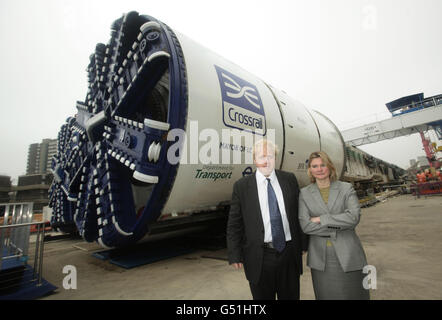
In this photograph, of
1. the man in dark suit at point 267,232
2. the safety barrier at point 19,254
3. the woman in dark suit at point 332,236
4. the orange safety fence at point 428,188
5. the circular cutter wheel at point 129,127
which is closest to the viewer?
the woman in dark suit at point 332,236

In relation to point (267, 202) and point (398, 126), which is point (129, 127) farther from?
point (398, 126)

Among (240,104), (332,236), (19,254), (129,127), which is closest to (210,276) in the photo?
(332,236)

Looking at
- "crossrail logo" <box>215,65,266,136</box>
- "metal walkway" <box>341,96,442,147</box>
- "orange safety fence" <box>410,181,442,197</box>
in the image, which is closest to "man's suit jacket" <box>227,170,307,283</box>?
"crossrail logo" <box>215,65,266,136</box>

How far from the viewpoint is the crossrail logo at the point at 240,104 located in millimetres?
3305

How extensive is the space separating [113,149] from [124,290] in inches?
76.7

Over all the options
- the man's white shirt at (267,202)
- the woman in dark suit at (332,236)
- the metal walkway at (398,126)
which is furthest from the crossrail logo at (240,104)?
the metal walkway at (398,126)

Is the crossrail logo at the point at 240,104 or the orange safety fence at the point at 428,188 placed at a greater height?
the crossrail logo at the point at 240,104

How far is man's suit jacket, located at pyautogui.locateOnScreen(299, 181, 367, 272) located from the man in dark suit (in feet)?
0.35

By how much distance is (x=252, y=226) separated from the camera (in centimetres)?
164

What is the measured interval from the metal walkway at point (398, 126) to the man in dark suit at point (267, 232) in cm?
1994

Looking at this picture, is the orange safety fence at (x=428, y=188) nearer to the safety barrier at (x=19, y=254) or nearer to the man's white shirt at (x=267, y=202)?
the man's white shirt at (x=267, y=202)

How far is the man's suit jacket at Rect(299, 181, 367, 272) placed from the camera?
4.81ft
